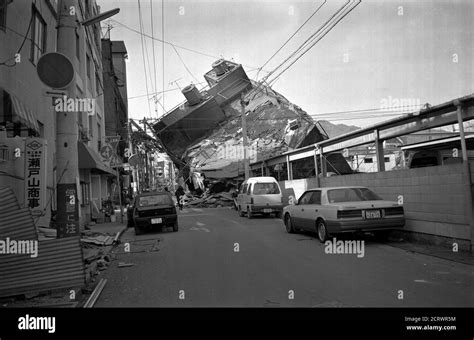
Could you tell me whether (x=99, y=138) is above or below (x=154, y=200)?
above

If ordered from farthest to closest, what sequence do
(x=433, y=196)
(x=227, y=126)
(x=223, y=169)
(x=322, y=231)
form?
(x=227, y=126) → (x=223, y=169) → (x=322, y=231) → (x=433, y=196)

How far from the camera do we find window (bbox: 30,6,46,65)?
39.0 ft

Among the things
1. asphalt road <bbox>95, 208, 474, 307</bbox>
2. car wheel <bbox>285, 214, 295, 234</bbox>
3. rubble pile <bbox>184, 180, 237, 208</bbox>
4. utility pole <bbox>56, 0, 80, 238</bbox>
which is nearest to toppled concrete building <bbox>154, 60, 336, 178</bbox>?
rubble pile <bbox>184, 180, 237, 208</bbox>

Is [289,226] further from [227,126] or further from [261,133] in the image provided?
[227,126]

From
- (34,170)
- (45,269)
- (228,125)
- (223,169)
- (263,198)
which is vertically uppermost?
(228,125)

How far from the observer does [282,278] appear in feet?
23.0

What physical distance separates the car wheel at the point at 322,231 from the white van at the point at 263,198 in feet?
28.7

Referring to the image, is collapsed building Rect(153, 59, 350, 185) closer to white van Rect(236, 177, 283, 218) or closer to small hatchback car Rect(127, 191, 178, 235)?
white van Rect(236, 177, 283, 218)

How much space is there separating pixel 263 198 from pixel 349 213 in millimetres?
10082

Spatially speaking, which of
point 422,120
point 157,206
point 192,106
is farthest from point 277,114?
point 422,120

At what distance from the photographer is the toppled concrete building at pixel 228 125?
3822cm

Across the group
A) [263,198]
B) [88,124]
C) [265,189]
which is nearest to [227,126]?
[88,124]

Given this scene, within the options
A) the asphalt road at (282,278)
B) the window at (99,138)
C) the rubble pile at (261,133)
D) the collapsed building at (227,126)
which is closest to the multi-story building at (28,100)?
the asphalt road at (282,278)
